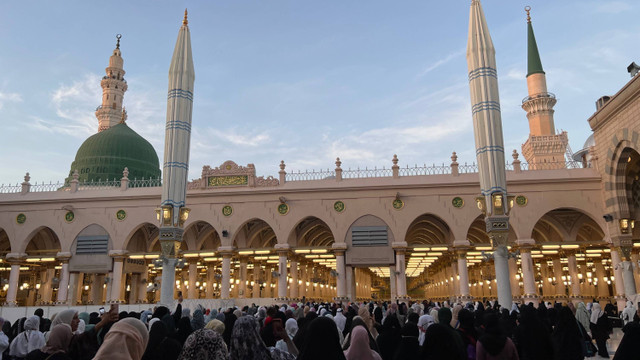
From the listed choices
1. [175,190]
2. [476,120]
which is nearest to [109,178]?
[175,190]

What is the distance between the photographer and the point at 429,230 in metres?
28.3

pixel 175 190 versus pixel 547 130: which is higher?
pixel 547 130

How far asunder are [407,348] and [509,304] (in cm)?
1081

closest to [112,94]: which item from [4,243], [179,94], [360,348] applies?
[4,243]

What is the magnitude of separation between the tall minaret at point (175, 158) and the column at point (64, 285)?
9721 mm

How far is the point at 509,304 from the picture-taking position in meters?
13.8

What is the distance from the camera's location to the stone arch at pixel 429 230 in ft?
76.3

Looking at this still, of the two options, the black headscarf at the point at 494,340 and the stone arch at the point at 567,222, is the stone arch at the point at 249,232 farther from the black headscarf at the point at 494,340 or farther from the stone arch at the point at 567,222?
the black headscarf at the point at 494,340

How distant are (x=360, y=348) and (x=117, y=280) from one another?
21.6 metres

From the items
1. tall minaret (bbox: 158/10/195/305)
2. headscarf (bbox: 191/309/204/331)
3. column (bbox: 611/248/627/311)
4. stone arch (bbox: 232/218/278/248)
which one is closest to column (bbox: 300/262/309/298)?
stone arch (bbox: 232/218/278/248)

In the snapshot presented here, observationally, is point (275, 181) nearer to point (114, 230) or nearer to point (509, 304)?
point (114, 230)

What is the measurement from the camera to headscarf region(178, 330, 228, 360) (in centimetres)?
289

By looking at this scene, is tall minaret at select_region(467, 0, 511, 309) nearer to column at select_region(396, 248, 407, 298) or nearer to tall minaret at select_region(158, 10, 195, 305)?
column at select_region(396, 248, 407, 298)

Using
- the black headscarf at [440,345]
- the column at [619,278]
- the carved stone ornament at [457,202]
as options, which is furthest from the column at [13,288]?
the column at [619,278]
